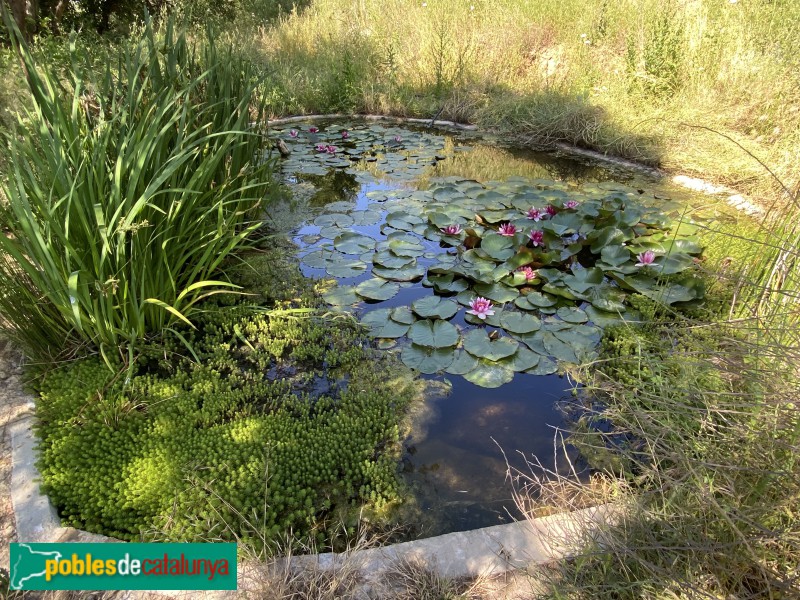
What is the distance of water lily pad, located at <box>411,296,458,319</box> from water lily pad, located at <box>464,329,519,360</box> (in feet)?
0.60

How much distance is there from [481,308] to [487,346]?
252mm

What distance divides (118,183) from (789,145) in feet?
16.9

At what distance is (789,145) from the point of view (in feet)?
13.6

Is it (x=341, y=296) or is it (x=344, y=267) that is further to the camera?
(x=344, y=267)

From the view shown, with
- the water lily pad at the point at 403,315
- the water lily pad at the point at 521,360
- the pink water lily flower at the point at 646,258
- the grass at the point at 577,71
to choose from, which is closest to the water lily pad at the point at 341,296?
the water lily pad at the point at 403,315

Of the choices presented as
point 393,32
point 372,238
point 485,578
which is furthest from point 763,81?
point 485,578

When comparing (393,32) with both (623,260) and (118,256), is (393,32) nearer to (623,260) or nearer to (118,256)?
(623,260)

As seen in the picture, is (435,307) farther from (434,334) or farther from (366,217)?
(366,217)

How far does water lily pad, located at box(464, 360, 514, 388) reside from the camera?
2312 millimetres

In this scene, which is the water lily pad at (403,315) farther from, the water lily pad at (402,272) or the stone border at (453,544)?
the stone border at (453,544)

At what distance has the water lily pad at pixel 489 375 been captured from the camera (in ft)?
7.59

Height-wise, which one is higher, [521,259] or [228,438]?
[521,259]

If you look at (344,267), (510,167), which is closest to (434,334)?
(344,267)

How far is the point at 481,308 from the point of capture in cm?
265
